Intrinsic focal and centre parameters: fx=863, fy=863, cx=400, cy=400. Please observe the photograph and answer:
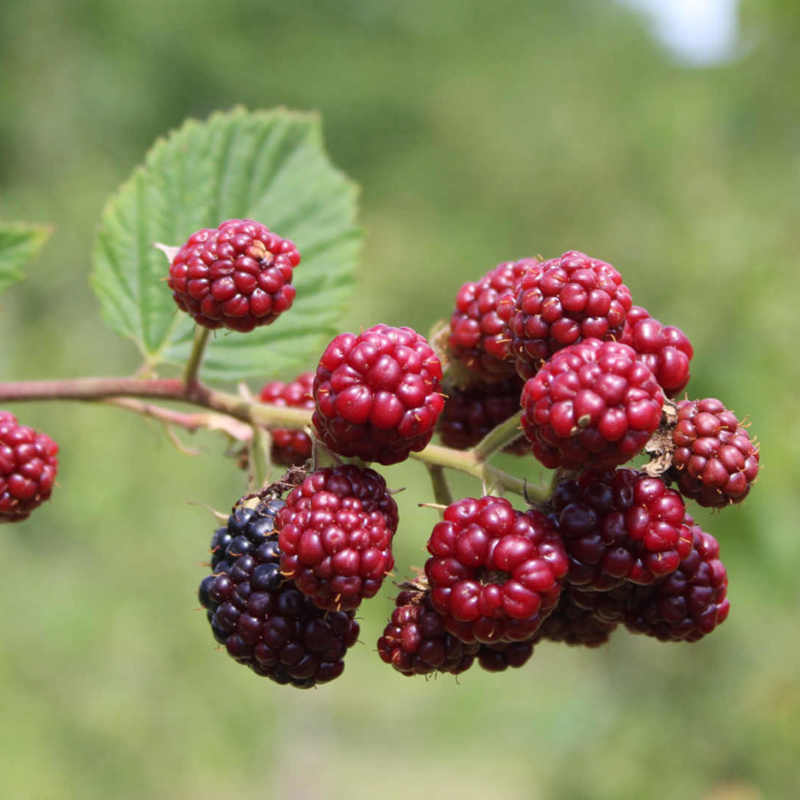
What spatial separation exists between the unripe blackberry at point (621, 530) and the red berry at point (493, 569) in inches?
1.4

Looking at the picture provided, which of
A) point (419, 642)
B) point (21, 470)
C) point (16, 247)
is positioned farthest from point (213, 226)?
point (419, 642)

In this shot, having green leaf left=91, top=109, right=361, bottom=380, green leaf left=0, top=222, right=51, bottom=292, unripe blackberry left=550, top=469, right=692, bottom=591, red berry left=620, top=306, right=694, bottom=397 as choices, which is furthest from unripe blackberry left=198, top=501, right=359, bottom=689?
green leaf left=0, top=222, right=51, bottom=292

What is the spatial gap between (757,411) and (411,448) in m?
3.74

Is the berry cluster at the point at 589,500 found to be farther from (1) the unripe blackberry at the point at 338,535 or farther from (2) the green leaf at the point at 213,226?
(2) the green leaf at the point at 213,226

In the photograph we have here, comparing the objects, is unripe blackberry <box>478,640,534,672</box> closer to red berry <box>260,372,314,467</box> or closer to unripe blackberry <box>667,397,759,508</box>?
unripe blackberry <box>667,397,759,508</box>

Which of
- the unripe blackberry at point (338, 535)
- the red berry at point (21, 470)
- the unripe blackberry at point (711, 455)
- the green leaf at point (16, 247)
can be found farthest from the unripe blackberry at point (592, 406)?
the green leaf at point (16, 247)

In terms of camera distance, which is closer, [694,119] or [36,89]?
[36,89]

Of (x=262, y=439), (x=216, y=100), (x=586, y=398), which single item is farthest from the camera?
(x=216, y=100)

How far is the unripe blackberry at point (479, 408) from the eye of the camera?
1.71 meters

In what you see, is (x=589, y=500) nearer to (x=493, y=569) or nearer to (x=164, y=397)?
(x=493, y=569)

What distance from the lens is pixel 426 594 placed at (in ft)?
4.71

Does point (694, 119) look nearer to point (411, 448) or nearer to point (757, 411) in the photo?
point (757, 411)

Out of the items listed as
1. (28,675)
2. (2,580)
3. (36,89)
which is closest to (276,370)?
(28,675)

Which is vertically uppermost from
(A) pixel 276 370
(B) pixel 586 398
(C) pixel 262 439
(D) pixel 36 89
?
(B) pixel 586 398
